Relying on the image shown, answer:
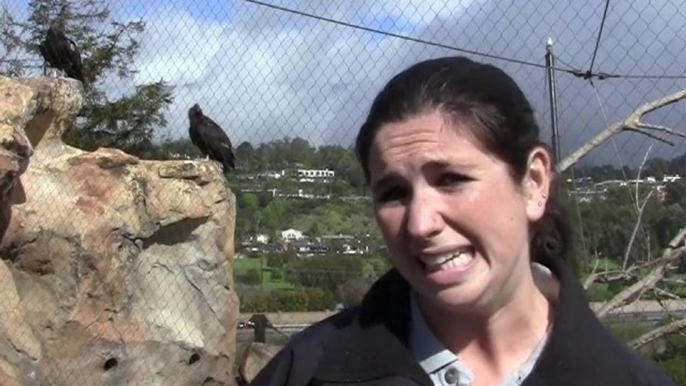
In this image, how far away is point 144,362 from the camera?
744cm

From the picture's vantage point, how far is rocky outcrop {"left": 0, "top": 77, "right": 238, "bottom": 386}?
7117mm

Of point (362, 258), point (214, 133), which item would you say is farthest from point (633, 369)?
point (214, 133)

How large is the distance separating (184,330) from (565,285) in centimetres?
672

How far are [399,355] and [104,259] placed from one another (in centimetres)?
643

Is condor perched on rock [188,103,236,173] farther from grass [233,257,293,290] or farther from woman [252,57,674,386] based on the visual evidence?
woman [252,57,674,386]

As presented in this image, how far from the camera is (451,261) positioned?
1031 millimetres

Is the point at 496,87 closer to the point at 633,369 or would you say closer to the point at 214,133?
the point at 633,369

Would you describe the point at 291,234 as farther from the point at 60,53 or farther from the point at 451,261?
the point at 451,261

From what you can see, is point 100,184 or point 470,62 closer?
point 470,62

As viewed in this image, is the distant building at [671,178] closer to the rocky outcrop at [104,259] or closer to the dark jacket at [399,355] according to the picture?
the dark jacket at [399,355]

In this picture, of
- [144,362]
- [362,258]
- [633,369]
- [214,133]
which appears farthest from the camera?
[144,362]

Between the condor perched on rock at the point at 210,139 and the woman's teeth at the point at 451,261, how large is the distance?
14.2 ft

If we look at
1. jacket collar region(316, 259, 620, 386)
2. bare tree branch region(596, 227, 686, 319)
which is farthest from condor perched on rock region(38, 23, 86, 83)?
jacket collar region(316, 259, 620, 386)

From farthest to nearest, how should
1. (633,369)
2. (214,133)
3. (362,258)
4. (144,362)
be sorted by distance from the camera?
1. (144,362)
2. (214,133)
3. (362,258)
4. (633,369)
